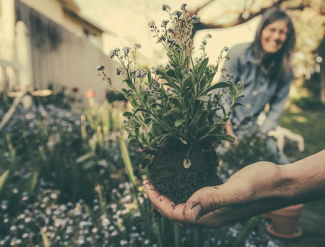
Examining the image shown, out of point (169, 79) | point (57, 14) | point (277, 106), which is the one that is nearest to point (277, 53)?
point (277, 106)

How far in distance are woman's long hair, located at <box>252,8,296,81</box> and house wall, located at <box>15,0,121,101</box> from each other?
413 cm

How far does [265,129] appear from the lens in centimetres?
326

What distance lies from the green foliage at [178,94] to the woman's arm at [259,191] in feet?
0.65

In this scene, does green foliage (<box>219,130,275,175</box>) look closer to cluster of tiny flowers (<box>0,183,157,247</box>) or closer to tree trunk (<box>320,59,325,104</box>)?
cluster of tiny flowers (<box>0,183,157,247</box>)

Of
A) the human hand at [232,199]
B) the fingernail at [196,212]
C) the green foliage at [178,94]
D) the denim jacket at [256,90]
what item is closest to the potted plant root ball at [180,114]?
the green foliage at [178,94]

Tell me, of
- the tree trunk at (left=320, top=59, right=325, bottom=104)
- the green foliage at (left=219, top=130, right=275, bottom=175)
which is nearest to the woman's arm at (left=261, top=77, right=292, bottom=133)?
the green foliage at (left=219, top=130, right=275, bottom=175)

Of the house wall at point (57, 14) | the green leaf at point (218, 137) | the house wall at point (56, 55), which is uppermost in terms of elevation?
the house wall at point (57, 14)

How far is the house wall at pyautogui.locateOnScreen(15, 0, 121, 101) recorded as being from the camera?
5.50 meters

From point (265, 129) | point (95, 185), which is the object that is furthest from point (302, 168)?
point (265, 129)

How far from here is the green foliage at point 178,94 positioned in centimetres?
105

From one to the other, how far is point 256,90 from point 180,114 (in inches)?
93.8

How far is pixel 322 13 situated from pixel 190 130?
297 inches

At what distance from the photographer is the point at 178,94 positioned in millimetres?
1107

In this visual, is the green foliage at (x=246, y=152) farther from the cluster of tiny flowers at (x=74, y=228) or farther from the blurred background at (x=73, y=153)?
the cluster of tiny flowers at (x=74, y=228)
